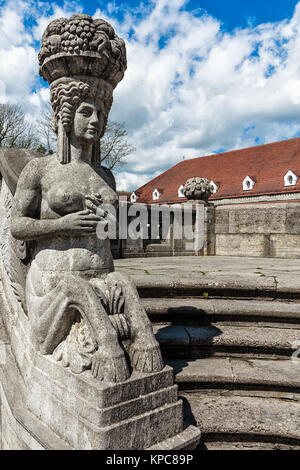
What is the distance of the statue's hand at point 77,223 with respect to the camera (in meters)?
1.91

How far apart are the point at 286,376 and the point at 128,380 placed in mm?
1436

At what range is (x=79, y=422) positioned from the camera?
1.54 metres

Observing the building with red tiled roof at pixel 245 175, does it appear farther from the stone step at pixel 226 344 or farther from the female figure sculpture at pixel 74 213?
the female figure sculpture at pixel 74 213

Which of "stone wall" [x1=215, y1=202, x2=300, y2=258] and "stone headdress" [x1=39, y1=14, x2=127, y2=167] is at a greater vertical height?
"stone headdress" [x1=39, y1=14, x2=127, y2=167]

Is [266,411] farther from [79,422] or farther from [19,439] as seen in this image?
[19,439]

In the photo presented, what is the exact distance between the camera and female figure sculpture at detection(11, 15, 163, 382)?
1820 millimetres

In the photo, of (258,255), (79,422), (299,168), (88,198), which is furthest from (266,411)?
(299,168)

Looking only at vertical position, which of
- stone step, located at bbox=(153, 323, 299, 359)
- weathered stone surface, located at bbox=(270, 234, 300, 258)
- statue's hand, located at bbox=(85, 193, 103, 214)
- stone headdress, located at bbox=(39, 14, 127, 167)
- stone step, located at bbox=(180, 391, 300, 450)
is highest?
stone headdress, located at bbox=(39, 14, 127, 167)

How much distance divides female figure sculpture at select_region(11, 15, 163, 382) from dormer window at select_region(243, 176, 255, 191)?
2784cm

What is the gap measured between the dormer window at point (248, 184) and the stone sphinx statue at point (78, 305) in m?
27.8

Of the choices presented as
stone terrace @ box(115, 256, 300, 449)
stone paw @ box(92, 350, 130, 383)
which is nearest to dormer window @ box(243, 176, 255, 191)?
stone terrace @ box(115, 256, 300, 449)

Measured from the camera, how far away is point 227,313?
3.04 meters

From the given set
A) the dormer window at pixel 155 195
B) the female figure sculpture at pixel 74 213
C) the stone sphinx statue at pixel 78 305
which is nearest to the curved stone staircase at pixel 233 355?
the stone sphinx statue at pixel 78 305

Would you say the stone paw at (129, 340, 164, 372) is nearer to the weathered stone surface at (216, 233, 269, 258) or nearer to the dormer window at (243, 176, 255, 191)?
the weathered stone surface at (216, 233, 269, 258)
